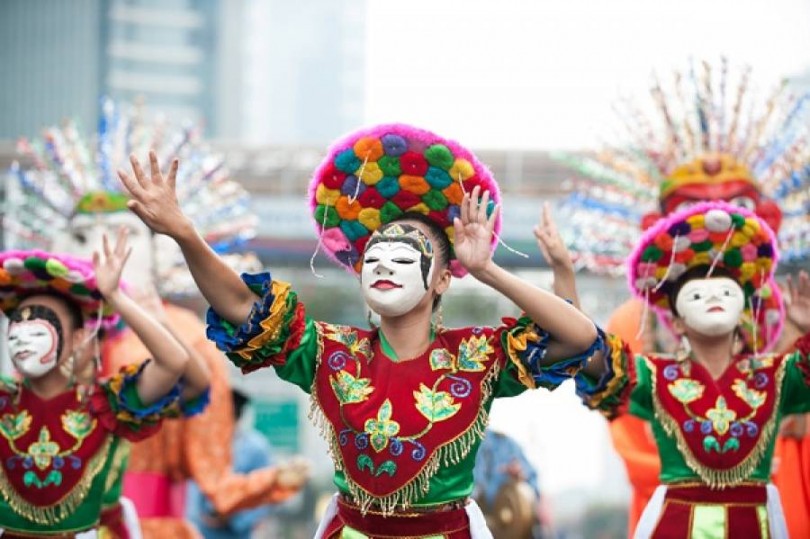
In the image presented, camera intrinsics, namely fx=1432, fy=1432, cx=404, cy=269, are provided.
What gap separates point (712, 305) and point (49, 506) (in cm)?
225

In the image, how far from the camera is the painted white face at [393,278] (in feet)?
12.4

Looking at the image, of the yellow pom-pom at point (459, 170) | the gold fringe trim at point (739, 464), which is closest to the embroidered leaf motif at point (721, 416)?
the gold fringe trim at point (739, 464)

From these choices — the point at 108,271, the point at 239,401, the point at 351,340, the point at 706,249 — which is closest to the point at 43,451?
the point at 108,271

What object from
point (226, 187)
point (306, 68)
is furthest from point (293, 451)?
point (306, 68)

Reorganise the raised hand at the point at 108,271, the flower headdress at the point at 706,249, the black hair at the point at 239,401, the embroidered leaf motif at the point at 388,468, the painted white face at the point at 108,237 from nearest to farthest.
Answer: the embroidered leaf motif at the point at 388,468 → the raised hand at the point at 108,271 → the flower headdress at the point at 706,249 → the painted white face at the point at 108,237 → the black hair at the point at 239,401

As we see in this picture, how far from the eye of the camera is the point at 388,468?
3701 millimetres

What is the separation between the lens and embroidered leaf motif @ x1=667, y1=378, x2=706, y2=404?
4688mm

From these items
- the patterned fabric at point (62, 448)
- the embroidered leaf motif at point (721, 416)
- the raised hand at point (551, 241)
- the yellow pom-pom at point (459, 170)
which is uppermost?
the yellow pom-pom at point (459, 170)

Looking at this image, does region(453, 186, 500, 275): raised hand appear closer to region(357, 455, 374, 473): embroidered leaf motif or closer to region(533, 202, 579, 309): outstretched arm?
region(533, 202, 579, 309): outstretched arm

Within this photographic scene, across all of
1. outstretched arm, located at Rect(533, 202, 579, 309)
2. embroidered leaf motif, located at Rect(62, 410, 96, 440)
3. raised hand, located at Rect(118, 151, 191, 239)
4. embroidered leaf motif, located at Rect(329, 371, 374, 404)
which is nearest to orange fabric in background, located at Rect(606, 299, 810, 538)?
outstretched arm, located at Rect(533, 202, 579, 309)

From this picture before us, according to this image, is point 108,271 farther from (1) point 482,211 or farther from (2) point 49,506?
(1) point 482,211

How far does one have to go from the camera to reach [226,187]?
677 centimetres

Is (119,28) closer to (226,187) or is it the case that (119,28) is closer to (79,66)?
(79,66)

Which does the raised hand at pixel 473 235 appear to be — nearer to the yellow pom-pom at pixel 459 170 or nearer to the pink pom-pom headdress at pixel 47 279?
the yellow pom-pom at pixel 459 170
